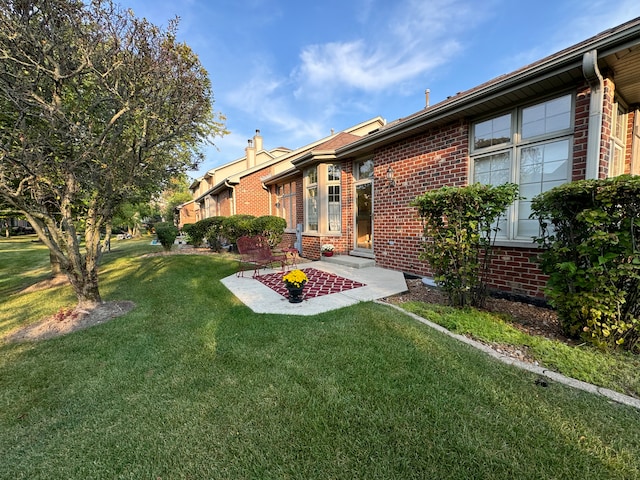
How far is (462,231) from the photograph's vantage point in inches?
145

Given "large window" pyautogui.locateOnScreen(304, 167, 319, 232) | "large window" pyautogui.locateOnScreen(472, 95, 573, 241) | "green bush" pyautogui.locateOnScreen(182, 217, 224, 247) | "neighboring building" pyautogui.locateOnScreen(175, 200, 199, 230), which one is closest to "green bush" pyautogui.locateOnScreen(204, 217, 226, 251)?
"green bush" pyautogui.locateOnScreen(182, 217, 224, 247)

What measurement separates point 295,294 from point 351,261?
126 inches

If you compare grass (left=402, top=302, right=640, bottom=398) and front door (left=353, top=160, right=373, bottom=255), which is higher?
front door (left=353, top=160, right=373, bottom=255)

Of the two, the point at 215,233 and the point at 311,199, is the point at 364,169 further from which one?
the point at 215,233

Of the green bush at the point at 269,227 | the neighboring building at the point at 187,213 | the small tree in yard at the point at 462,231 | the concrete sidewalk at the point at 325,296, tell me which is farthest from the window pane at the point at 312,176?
the neighboring building at the point at 187,213

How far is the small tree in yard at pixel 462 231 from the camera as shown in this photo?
3.51 m

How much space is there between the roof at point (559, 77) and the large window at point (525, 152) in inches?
10.4

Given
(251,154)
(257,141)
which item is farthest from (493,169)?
(257,141)

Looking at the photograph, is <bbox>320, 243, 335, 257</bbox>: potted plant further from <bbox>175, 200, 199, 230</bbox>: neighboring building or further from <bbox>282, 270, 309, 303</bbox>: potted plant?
<bbox>175, 200, 199, 230</bbox>: neighboring building

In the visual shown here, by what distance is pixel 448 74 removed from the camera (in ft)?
35.6

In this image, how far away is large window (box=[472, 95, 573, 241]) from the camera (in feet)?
13.1

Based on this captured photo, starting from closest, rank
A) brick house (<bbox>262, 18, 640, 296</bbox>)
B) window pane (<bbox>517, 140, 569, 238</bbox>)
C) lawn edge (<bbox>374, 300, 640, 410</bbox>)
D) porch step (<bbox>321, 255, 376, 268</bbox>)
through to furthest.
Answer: lawn edge (<bbox>374, 300, 640, 410</bbox>), brick house (<bbox>262, 18, 640, 296</bbox>), window pane (<bbox>517, 140, 569, 238</bbox>), porch step (<bbox>321, 255, 376, 268</bbox>)

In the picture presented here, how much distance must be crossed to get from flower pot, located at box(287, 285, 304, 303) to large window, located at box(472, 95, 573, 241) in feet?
11.7

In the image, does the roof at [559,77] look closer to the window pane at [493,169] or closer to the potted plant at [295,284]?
the window pane at [493,169]
